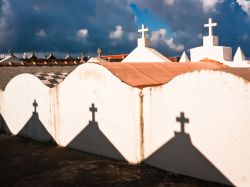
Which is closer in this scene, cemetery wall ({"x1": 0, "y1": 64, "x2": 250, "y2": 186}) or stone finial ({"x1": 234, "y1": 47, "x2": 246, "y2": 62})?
cemetery wall ({"x1": 0, "y1": 64, "x2": 250, "y2": 186})

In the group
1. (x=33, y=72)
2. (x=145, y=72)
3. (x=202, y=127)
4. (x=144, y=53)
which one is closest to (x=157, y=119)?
(x=202, y=127)

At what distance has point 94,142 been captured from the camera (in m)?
11.6

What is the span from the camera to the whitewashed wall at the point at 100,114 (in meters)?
10.2

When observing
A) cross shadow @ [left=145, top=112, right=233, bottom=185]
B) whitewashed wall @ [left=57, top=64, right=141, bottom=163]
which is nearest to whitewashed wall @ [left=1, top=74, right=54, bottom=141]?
whitewashed wall @ [left=57, top=64, right=141, bottom=163]

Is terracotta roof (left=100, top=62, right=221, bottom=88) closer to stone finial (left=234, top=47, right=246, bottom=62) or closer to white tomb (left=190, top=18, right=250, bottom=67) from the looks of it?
white tomb (left=190, top=18, right=250, bottom=67)

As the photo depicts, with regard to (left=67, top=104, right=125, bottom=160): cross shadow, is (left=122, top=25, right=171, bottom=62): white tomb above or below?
above

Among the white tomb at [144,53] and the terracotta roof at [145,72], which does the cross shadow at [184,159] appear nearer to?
the terracotta roof at [145,72]

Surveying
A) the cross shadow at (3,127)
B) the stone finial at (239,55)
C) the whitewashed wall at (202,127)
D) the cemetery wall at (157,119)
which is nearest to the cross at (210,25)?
the stone finial at (239,55)

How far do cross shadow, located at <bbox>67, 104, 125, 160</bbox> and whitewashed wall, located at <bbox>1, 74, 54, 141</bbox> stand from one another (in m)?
1.87

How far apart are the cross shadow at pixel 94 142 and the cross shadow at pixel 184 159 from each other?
1.62m

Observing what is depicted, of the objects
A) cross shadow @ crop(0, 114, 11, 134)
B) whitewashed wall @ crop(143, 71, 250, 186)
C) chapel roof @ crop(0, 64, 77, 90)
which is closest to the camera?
whitewashed wall @ crop(143, 71, 250, 186)

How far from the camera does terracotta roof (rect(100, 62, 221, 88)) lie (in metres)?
11.0

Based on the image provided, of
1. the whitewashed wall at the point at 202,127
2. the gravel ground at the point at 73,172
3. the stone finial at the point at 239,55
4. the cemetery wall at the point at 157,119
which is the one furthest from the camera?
the stone finial at the point at 239,55

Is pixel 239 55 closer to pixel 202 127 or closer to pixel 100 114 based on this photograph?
pixel 100 114
